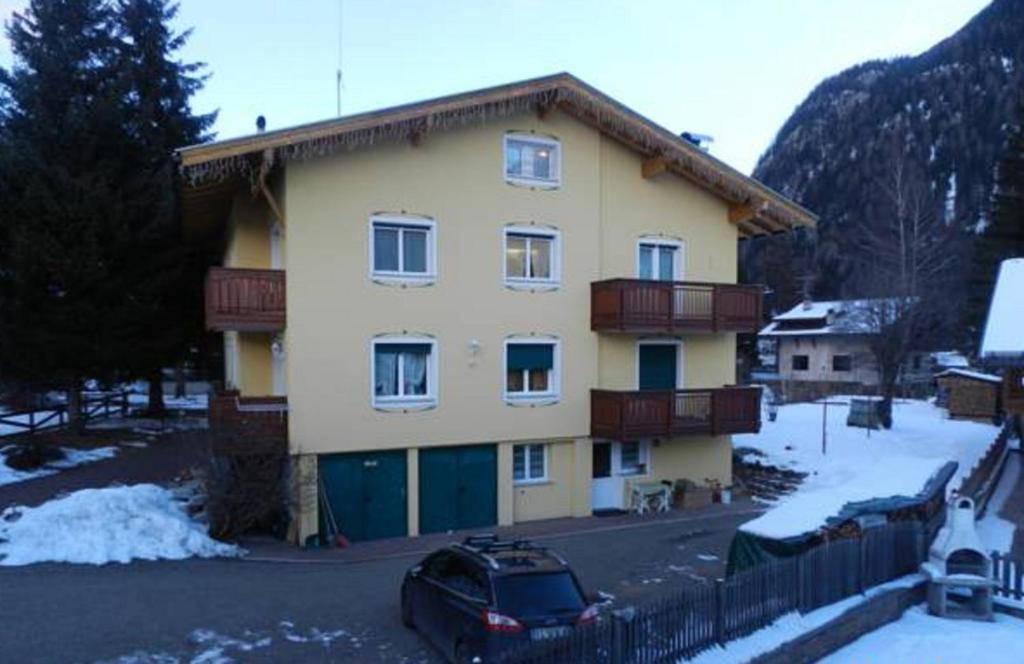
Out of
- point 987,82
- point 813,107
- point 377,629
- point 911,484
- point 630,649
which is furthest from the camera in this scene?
point 813,107

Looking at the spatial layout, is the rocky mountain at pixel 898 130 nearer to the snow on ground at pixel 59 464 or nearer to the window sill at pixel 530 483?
the window sill at pixel 530 483

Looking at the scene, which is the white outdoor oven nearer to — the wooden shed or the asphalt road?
the asphalt road

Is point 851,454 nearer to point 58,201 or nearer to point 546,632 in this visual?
point 546,632

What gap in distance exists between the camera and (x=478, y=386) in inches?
774

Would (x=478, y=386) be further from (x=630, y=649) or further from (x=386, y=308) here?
(x=630, y=649)

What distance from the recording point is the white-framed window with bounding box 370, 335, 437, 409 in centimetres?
1858

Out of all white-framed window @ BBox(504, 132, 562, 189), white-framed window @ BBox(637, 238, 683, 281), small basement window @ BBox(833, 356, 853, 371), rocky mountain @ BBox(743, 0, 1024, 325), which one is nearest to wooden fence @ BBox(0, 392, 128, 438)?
white-framed window @ BBox(504, 132, 562, 189)

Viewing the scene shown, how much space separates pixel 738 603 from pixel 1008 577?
6.10m

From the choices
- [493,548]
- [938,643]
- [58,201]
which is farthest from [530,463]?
[58,201]

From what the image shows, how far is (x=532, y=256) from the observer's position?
20.7 meters

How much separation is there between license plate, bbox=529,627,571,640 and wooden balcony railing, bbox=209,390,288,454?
391 inches

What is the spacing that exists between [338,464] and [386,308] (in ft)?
12.8

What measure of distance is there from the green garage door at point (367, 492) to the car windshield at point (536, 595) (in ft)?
31.3

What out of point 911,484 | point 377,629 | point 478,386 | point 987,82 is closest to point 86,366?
point 478,386
